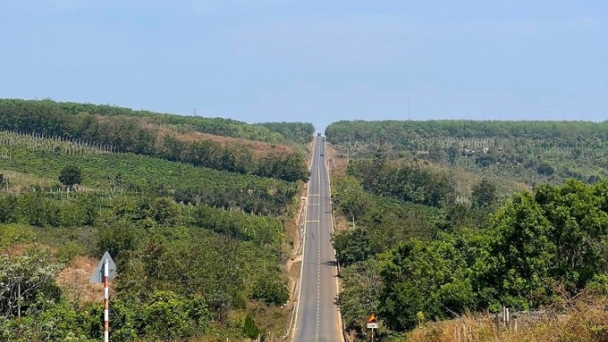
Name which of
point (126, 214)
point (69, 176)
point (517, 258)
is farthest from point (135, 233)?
point (517, 258)

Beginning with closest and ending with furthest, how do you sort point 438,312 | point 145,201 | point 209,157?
point 438,312 → point 145,201 → point 209,157

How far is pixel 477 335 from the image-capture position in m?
9.68

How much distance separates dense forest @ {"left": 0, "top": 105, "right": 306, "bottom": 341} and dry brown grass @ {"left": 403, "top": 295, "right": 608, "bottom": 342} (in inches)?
317

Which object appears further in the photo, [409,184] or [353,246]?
[409,184]

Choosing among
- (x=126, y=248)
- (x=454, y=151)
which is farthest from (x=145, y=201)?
(x=454, y=151)

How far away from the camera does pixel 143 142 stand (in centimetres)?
10138

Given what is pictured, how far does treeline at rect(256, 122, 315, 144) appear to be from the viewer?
170 meters

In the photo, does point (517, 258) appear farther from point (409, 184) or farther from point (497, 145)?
point (497, 145)

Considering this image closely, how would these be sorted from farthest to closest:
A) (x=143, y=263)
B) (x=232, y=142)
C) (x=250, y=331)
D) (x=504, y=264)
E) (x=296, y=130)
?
Result: (x=296, y=130) → (x=232, y=142) → (x=143, y=263) → (x=250, y=331) → (x=504, y=264)

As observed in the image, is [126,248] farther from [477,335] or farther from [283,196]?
[477,335]

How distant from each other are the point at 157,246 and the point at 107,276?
31.9 meters

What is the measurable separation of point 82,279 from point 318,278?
22.1 m

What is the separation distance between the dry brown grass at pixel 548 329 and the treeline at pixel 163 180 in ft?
219

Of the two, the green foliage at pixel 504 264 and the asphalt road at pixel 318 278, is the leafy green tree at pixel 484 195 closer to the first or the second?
the asphalt road at pixel 318 278
